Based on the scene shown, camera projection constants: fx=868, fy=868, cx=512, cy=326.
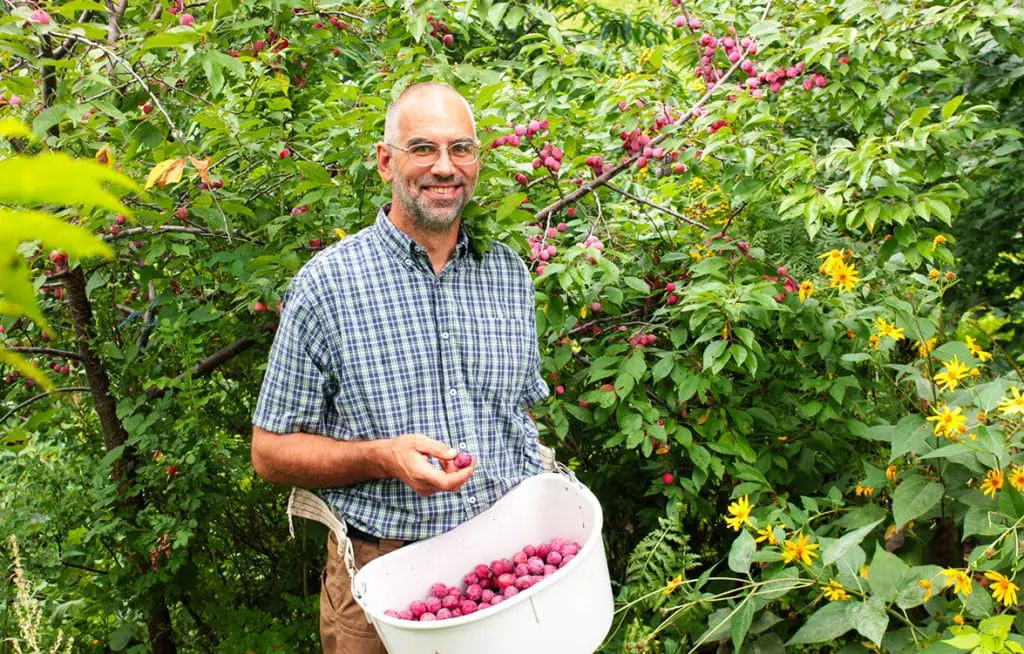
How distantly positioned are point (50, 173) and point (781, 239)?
2.36 metres

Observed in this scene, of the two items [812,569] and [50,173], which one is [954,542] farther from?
[50,173]

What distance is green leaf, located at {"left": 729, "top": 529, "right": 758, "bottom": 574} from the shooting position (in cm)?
191

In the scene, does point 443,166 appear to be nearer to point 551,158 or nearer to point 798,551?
point 551,158

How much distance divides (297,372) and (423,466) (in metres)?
0.35

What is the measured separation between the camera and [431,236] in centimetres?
176

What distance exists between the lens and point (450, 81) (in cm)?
220

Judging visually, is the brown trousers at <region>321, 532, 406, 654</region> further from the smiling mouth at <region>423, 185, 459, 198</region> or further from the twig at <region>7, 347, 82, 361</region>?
the twig at <region>7, 347, 82, 361</region>

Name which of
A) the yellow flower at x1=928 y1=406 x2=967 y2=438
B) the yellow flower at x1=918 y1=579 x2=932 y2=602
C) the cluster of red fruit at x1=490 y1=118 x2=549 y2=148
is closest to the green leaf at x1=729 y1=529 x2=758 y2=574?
the yellow flower at x1=918 y1=579 x2=932 y2=602

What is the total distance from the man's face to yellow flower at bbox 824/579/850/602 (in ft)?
3.51

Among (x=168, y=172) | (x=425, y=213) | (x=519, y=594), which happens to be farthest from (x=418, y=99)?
(x=519, y=594)

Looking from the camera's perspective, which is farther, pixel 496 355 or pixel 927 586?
pixel 496 355

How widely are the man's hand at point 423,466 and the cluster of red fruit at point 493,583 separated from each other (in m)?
0.28

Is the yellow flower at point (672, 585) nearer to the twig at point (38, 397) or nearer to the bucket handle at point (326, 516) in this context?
the bucket handle at point (326, 516)

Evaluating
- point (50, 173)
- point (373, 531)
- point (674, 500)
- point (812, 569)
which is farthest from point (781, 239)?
point (50, 173)
